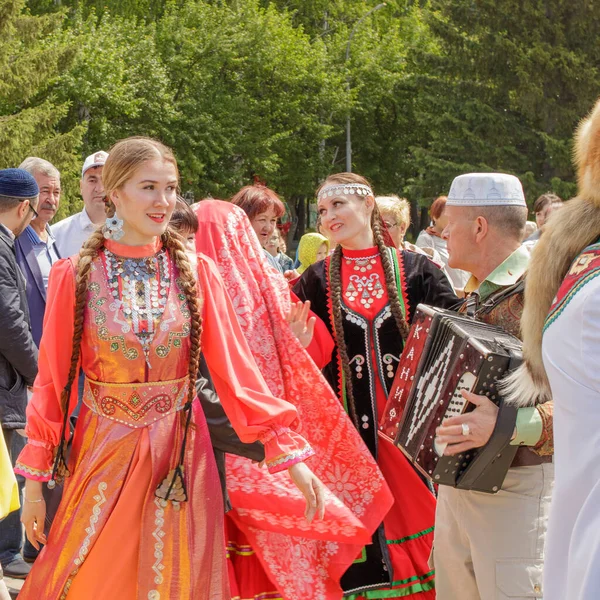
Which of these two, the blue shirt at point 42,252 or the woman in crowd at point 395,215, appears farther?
the woman in crowd at point 395,215

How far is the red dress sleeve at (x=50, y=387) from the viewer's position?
303 cm

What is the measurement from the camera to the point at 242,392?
3055 millimetres

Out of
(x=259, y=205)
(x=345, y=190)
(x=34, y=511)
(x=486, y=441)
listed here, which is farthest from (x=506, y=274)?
(x=259, y=205)

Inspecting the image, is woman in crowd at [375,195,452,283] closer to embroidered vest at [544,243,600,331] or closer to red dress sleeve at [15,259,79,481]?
red dress sleeve at [15,259,79,481]

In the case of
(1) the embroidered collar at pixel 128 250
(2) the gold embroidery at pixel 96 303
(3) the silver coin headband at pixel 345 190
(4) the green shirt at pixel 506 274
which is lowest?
(2) the gold embroidery at pixel 96 303

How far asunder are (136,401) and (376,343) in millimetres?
1555

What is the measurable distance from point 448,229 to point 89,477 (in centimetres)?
148

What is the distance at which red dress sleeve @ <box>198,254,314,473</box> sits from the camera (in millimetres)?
3041

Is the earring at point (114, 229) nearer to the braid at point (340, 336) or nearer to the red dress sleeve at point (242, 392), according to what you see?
the red dress sleeve at point (242, 392)

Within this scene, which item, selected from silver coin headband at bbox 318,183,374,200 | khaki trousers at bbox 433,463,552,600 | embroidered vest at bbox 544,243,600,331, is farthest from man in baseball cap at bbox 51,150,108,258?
embroidered vest at bbox 544,243,600,331

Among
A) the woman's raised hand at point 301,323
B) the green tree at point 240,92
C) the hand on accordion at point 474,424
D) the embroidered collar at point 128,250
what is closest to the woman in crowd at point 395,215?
the woman's raised hand at point 301,323

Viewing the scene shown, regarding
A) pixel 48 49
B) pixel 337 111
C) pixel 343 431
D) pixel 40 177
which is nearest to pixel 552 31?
pixel 337 111

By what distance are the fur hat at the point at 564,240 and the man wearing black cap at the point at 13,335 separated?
133 inches

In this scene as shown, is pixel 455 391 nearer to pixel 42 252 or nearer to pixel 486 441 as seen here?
pixel 486 441
